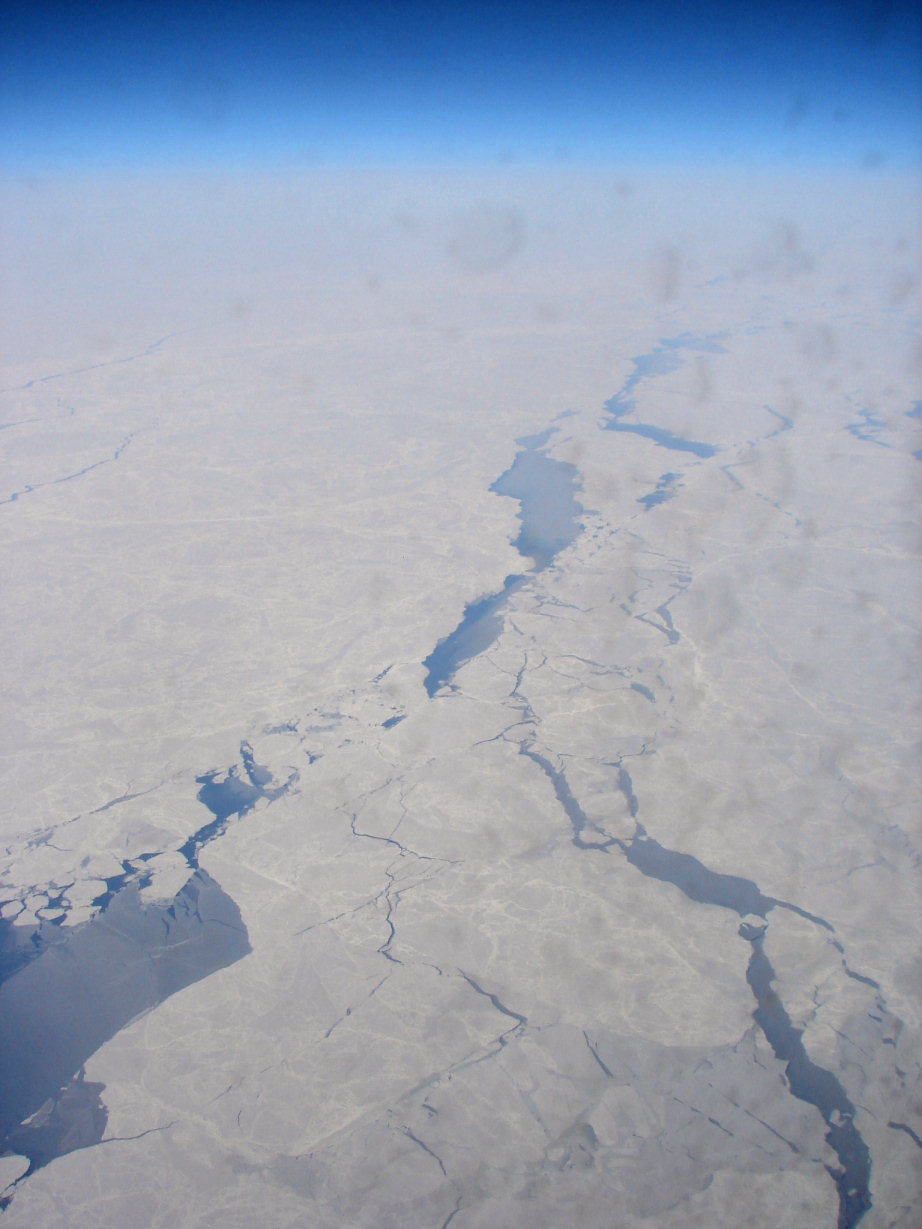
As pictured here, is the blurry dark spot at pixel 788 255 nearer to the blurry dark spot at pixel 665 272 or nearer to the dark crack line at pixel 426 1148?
the blurry dark spot at pixel 665 272

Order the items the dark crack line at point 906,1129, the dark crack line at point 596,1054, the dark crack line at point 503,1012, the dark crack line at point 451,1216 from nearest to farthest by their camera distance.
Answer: the dark crack line at point 451,1216 → the dark crack line at point 906,1129 → the dark crack line at point 596,1054 → the dark crack line at point 503,1012

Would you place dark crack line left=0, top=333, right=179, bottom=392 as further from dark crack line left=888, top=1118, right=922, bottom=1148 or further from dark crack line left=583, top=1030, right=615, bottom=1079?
dark crack line left=888, top=1118, right=922, bottom=1148

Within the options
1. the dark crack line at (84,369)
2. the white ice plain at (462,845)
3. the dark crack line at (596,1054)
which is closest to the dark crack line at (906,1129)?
the white ice plain at (462,845)

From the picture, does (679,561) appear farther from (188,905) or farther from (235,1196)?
(235,1196)

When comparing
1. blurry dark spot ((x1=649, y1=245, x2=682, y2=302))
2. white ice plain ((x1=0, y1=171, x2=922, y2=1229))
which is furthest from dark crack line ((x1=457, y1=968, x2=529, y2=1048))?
blurry dark spot ((x1=649, y1=245, x2=682, y2=302))

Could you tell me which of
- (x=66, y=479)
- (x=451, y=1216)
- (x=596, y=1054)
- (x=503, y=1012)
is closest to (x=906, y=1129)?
(x=596, y=1054)

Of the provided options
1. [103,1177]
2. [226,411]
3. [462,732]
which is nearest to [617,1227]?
[103,1177]

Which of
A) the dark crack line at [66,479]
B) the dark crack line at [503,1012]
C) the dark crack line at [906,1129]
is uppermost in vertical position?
the dark crack line at [66,479]

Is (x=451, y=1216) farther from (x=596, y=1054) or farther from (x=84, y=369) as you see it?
(x=84, y=369)
